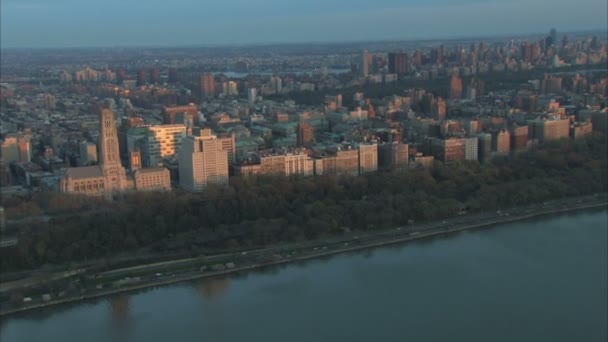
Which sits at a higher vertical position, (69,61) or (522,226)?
(69,61)

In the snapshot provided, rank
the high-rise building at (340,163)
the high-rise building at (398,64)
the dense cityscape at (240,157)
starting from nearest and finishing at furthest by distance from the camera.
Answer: the dense cityscape at (240,157), the high-rise building at (340,163), the high-rise building at (398,64)

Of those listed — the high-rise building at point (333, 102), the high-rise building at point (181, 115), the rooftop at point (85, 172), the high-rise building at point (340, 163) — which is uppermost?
the high-rise building at point (181, 115)

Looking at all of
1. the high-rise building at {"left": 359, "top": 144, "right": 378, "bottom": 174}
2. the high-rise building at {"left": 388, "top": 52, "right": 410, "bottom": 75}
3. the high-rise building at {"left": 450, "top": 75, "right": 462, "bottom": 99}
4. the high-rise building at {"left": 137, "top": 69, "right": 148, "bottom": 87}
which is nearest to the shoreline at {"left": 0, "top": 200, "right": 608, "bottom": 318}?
the high-rise building at {"left": 359, "top": 144, "right": 378, "bottom": 174}

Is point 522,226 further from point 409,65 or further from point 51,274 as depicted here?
point 409,65

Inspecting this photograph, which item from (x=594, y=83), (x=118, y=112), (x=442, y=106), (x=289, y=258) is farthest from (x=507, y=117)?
(x=289, y=258)

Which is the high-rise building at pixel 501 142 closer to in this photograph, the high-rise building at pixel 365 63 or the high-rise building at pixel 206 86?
the high-rise building at pixel 206 86

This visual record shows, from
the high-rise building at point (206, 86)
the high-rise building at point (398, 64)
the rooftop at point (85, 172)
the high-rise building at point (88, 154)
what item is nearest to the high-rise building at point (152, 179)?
the rooftop at point (85, 172)

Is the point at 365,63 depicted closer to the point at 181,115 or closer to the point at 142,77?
the point at 142,77
